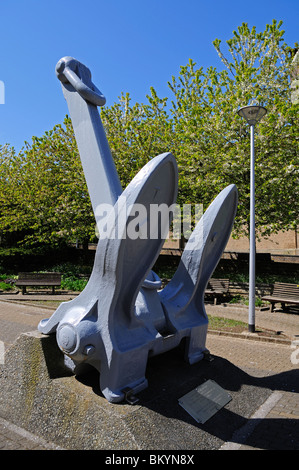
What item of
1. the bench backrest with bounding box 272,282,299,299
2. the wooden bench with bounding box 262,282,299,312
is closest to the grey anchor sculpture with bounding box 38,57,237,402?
the wooden bench with bounding box 262,282,299,312

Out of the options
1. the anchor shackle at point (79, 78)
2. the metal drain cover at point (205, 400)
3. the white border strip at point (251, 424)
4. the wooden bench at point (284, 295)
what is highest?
the anchor shackle at point (79, 78)

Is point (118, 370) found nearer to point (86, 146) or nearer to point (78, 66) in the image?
point (86, 146)

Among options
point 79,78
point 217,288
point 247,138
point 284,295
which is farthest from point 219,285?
point 79,78

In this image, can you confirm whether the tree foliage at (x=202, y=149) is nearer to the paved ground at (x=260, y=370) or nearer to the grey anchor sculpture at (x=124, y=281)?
the paved ground at (x=260, y=370)

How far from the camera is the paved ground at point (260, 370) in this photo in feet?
13.2

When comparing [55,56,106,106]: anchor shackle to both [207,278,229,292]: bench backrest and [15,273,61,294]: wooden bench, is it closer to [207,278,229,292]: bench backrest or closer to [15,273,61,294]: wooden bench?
[207,278,229,292]: bench backrest

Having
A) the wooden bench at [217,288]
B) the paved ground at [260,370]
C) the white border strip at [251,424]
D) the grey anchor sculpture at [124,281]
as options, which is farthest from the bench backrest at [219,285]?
the white border strip at [251,424]

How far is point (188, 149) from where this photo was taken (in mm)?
14656

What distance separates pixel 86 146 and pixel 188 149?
997cm

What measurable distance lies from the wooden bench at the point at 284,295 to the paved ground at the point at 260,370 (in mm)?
441

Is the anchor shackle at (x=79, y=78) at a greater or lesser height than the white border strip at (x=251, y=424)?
greater

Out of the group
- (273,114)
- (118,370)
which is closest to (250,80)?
(273,114)

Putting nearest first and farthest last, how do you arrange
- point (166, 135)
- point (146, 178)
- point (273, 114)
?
point (146, 178) → point (273, 114) → point (166, 135)

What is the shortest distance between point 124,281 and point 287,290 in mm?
9347
